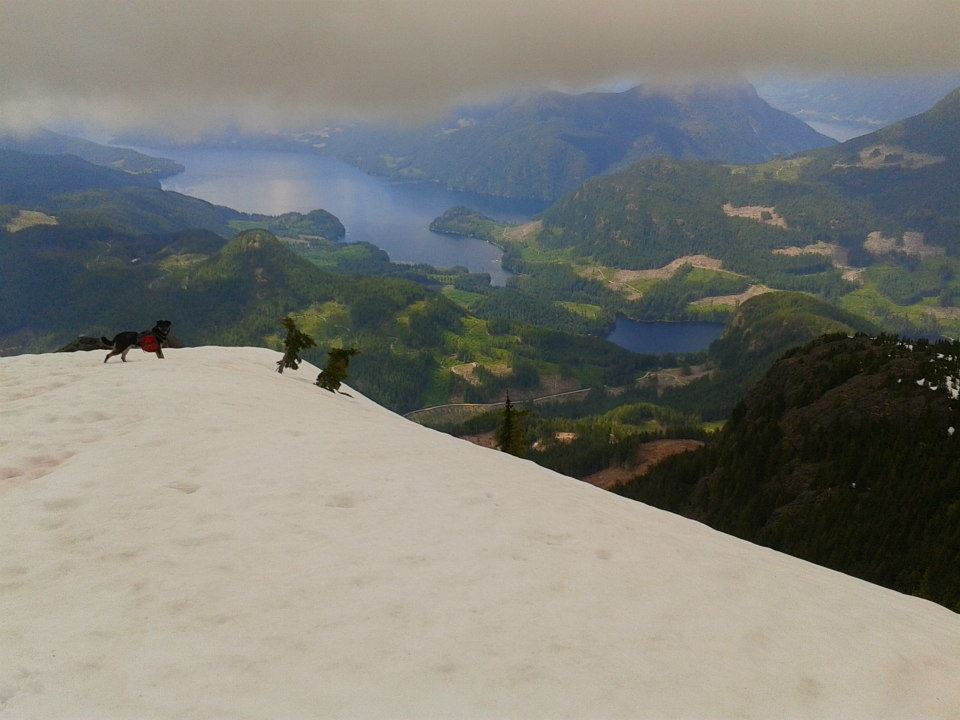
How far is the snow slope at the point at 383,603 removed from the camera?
7254 millimetres

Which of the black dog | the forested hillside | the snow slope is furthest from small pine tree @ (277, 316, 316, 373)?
the forested hillside

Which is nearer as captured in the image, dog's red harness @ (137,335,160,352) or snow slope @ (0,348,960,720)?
snow slope @ (0,348,960,720)

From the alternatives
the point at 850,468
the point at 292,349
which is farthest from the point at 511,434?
the point at 850,468

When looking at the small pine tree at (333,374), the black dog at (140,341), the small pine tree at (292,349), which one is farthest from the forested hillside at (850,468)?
the black dog at (140,341)

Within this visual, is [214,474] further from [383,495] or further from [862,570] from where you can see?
[862,570]

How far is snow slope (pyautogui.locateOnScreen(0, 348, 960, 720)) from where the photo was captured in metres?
7.25

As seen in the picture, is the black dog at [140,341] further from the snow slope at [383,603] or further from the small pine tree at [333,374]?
the small pine tree at [333,374]

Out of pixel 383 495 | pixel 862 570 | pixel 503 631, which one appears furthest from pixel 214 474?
pixel 862 570

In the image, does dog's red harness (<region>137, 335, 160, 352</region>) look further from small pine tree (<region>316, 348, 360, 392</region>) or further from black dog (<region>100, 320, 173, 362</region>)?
small pine tree (<region>316, 348, 360, 392</region>)

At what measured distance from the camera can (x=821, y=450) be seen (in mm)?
71062

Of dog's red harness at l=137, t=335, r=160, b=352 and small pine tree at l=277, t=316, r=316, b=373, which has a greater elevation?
dog's red harness at l=137, t=335, r=160, b=352

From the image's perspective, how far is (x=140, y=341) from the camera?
27641 mm

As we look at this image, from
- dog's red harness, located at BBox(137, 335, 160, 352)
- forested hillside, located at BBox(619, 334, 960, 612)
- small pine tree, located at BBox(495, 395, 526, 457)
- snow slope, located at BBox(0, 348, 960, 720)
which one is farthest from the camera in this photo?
small pine tree, located at BBox(495, 395, 526, 457)

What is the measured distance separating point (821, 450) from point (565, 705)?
76.8m
